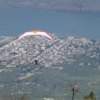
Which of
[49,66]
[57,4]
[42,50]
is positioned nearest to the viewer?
[49,66]

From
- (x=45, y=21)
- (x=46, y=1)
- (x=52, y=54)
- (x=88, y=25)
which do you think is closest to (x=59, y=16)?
(x=45, y=21)

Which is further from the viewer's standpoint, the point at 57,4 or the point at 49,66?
the point at 57,4

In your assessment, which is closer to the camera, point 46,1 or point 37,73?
point 37,73

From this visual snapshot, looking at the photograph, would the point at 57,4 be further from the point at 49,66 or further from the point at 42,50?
the point at 49,66

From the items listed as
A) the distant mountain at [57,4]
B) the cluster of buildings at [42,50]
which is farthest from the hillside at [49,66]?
the distant mountain at [57,4]

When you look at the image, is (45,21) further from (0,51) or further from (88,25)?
(0,51)

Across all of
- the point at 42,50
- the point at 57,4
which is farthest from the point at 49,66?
the point at 57,4

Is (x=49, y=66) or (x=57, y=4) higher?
(x=57, y=4)

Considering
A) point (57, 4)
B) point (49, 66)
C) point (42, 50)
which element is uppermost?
point (57, 4)
